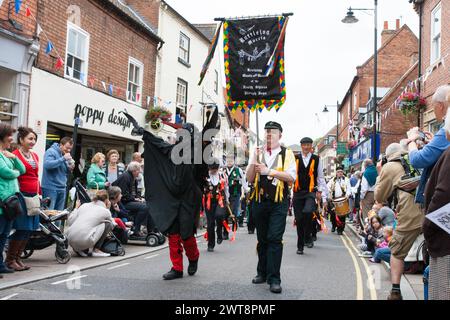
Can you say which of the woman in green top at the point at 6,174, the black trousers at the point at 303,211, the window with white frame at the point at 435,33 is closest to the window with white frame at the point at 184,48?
the window with white frame at the point at 435,33

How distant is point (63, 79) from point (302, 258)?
29.0ft

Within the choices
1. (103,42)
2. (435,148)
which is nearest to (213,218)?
(435,148)

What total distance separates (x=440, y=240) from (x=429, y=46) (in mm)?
14852

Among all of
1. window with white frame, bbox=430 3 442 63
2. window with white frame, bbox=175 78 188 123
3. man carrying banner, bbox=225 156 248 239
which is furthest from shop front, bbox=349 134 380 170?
man carrying banner, bbox=225 156 248 239

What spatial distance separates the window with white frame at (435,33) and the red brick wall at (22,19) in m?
12.3

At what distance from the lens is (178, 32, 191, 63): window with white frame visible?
74.0 ft

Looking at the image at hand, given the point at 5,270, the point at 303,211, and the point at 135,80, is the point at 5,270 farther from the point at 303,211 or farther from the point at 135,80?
the point at 135,80

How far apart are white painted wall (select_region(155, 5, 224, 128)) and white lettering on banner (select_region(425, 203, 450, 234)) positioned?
16.1 meters

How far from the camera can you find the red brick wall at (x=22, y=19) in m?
10.8

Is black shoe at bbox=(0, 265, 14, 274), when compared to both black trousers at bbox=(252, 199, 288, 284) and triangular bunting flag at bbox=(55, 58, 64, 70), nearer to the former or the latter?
black trousers at bbox=(252, 199, 288, 284)

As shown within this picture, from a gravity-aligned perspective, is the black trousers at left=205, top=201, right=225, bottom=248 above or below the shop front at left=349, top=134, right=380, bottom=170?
below

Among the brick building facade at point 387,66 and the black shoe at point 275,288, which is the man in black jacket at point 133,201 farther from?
the brick building facade at point 387,66

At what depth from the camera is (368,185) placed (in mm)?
12250
